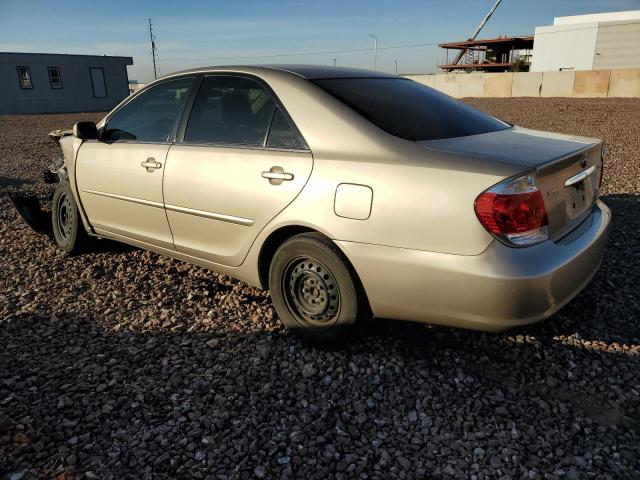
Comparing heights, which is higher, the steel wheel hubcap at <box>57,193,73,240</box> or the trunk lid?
the trunk lid

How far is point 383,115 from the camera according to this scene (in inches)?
118

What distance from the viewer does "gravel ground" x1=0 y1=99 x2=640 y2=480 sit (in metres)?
2.30

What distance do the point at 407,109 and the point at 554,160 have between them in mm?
975

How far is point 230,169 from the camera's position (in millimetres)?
3268

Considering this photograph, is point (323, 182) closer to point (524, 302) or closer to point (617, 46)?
point (524, 302)

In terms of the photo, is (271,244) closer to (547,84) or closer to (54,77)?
(547,84)

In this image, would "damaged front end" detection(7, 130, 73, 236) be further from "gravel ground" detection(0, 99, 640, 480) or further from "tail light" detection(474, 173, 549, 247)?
"tail light" detection(474, 173, 549, 247)

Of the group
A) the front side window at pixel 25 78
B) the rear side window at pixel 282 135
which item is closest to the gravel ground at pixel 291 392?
the rear side window at pixel 282 135

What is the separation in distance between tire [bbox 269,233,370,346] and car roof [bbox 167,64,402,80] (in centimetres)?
110

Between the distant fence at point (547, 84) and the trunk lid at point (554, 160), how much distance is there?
85.4 feet

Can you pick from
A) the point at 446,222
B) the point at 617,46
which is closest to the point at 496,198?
the point at 446,222

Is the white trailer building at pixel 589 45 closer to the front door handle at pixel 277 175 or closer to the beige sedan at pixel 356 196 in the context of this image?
the beige sedan at pixel 356 196

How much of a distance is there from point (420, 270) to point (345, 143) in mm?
821

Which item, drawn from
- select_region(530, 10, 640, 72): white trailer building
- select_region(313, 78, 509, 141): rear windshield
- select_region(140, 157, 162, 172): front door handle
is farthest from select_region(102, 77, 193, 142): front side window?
select_region(530, 10, 640, 72): white trailer building
